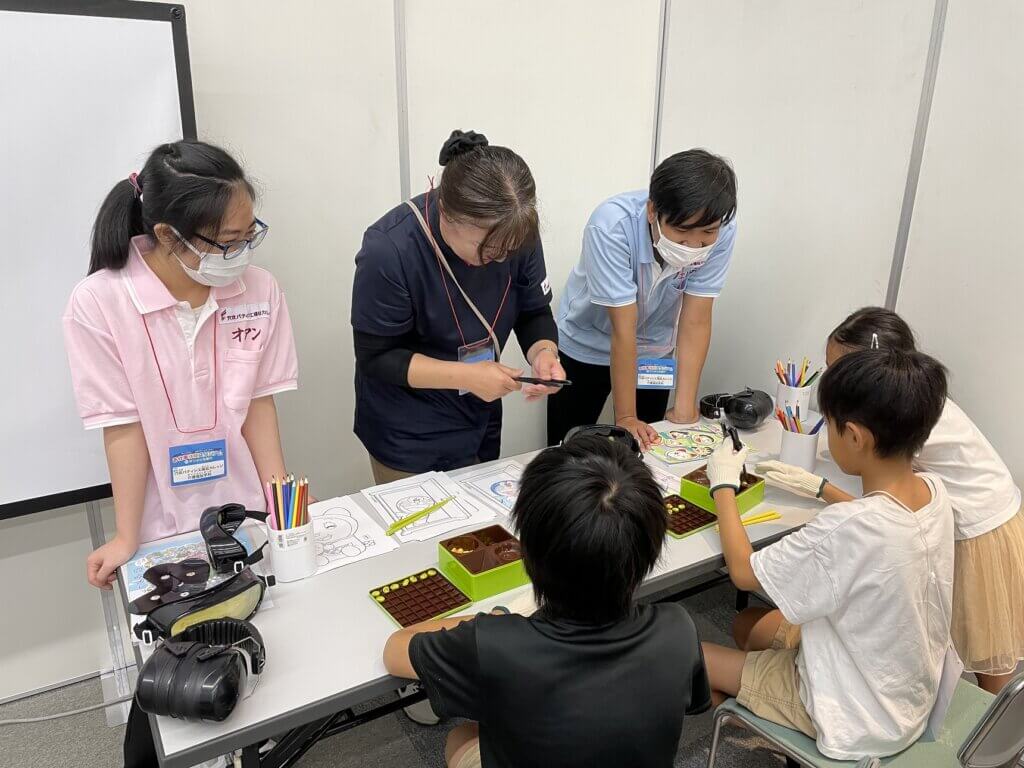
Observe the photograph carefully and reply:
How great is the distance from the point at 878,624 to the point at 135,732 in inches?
53.3

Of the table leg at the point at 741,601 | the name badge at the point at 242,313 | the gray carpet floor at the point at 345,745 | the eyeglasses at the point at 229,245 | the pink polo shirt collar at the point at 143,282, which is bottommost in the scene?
the gray carpet floor at the point at 345,745

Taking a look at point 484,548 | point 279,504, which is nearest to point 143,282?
point 279,504

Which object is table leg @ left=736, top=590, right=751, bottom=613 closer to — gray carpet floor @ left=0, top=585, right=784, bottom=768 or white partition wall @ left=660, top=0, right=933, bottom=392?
gray carpet floor @ left=0, top=585, right=784, bottom=768

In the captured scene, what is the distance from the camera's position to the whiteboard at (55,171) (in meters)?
1.67

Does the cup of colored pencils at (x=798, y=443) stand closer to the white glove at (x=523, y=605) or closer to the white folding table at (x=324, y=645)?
the white folding table at (x=324, y=645)

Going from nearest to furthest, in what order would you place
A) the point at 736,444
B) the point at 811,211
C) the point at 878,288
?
1. the point at 736,444
2. the point at 878,288
3. the point at 811,211

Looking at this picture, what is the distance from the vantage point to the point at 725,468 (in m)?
1.57

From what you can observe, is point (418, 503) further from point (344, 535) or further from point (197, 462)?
point (197, 462)

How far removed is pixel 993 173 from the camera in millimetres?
1814

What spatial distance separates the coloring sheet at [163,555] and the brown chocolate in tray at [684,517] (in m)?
0.87

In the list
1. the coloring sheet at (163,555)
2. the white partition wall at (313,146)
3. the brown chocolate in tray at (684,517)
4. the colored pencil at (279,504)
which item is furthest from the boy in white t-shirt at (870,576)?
the white partition wall at (313,146)

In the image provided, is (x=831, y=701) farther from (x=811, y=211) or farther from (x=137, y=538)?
(x=811, y=211)

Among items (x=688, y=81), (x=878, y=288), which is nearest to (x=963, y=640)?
(x=878, y=288)

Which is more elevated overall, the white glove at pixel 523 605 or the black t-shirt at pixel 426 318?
the black t-shirt at pixel 426 318
